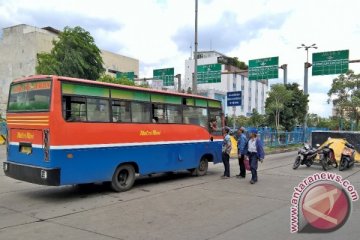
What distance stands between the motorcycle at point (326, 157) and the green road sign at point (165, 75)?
822 inches

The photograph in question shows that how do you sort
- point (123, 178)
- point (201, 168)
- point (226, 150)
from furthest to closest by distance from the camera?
point (201, 168) < point (226, 150) < point (123, 178)

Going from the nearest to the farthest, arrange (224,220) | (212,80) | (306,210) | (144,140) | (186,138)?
1. (306,210)
2. (224,220)
3. (144,140)
4. (186,138)
5. (212,80)

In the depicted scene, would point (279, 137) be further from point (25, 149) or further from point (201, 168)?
point (25, 149)

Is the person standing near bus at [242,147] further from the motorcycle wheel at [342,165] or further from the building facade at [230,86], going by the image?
the building facade at [230,86]

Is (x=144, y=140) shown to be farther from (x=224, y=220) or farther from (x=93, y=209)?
(x=224, y=220)

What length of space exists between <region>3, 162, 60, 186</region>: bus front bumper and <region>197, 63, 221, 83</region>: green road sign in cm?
2252

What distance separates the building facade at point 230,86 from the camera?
83.8 m

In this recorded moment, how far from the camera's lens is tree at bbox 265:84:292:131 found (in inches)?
1184

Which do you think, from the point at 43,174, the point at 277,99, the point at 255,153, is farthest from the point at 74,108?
the point at 277,99

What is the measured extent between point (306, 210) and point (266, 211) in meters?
2.14

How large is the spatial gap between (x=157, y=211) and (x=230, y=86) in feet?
286

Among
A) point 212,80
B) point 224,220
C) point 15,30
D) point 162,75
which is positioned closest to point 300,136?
point 212,80

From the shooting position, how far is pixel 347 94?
49906 millimetres

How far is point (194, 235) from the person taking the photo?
254 inches
